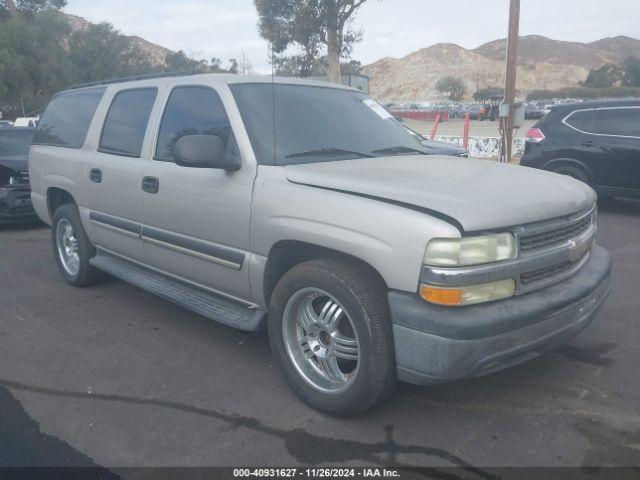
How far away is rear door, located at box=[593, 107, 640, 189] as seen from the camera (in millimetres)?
8797

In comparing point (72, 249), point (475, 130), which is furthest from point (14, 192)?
point (475, 130)

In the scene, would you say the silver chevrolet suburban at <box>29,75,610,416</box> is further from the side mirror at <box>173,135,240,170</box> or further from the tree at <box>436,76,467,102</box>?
the tree at <box>436,76,467,102</box>

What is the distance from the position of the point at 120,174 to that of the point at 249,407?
7.46 ft

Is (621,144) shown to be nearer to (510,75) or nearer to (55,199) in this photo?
(510,75)

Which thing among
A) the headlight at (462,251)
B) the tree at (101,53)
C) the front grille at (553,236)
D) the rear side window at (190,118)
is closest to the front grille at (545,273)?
the front grille at (553,236)

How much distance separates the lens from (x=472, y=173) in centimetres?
372

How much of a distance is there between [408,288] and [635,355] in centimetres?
213

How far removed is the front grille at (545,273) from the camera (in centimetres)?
310

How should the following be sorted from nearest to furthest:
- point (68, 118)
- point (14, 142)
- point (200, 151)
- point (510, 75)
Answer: point (200, 151)
point (68, 118)
point (14, 142)
point (510, 75)

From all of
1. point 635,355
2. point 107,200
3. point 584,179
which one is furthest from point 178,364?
point 584,179

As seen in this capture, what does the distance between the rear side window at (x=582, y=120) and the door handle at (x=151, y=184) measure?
7.29 m

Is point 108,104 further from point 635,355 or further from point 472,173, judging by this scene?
point 635,355

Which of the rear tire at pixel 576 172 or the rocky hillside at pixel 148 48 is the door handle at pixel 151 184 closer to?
the rear tire at pixel 576 172

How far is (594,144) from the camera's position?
9.17 m
